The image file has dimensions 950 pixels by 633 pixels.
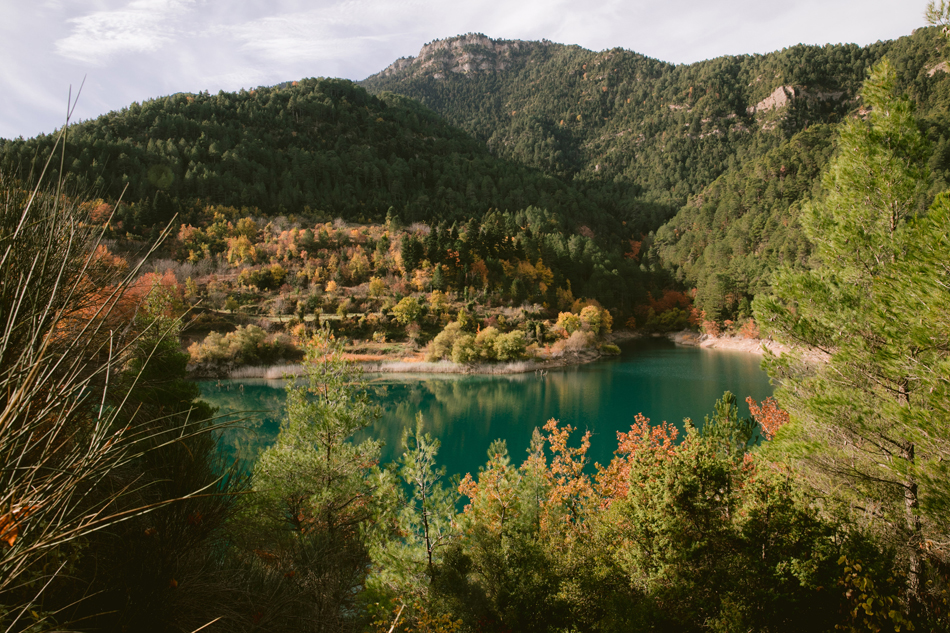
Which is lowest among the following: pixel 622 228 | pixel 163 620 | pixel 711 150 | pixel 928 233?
pixel 163 620

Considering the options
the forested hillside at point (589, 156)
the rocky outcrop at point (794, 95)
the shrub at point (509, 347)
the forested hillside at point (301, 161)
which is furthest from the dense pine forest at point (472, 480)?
the rocky outcrop at point (794, 95)

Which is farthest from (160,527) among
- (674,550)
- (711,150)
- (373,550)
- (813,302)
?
(711,150)

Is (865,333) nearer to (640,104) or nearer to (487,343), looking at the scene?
(487,343)

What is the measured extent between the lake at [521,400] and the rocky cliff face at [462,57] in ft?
558

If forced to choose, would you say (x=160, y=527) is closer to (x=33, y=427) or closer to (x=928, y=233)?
(x=33, y=427)

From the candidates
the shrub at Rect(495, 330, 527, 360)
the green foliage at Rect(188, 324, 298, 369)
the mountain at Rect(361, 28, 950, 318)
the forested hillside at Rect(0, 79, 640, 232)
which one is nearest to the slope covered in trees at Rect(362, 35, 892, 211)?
the mountain at Rect(361, 28, 950, 318)

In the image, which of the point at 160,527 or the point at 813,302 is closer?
the point at 160,527

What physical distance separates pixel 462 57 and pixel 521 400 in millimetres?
187986

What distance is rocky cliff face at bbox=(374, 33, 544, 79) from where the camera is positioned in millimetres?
174625

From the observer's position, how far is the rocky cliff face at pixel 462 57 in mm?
174625

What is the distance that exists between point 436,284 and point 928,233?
41315 mm

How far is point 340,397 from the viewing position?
31.5ft

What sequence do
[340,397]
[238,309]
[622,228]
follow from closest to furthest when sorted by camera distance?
[340,397] → [238,309] → [622,228]

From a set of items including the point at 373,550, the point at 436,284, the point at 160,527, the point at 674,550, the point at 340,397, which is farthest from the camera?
the point at 436,284
